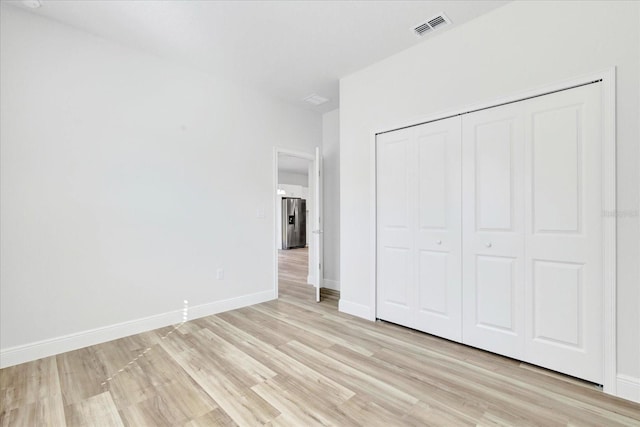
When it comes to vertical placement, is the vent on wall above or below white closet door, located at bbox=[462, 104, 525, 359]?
above

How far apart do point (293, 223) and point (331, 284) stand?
6342mm

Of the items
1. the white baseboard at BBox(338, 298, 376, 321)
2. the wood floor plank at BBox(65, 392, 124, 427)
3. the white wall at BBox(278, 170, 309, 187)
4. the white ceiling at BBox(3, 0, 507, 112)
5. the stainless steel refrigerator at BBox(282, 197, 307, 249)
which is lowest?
the wood floor plank at BBox(65, 392, 124, 427)

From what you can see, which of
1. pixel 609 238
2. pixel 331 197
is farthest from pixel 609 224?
pixel 331 197

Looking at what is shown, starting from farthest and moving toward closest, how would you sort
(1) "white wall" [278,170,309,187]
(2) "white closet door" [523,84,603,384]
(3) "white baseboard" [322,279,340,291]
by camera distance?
(1) "white wall" [278,170,309,187] → (3) "white baseboard" [322,279,340,291] → (2) "white closet door" [523,84,603,384]

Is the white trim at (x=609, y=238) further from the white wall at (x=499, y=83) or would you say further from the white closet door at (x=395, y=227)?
the white closet door at (x=395, y=227)

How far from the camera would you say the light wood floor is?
169 centimetres

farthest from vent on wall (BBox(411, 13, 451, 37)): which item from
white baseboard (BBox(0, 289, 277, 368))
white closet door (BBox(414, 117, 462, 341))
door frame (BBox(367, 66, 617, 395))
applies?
white baseboard (BBox(0, 289, 277, 368))

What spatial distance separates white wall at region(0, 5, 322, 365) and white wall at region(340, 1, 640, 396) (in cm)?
141

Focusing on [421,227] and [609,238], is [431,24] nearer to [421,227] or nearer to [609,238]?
[421,227]

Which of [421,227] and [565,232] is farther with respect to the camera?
[421,227]

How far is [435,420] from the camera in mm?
1657

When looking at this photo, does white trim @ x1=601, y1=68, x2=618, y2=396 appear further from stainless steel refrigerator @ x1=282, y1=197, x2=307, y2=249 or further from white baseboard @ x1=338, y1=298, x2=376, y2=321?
stainless steel refrigerator @ x1=282, y1=197, x2=307, y2=249

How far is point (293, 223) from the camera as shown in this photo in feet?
35.8

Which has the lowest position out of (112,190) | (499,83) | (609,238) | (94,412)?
(94,412)
